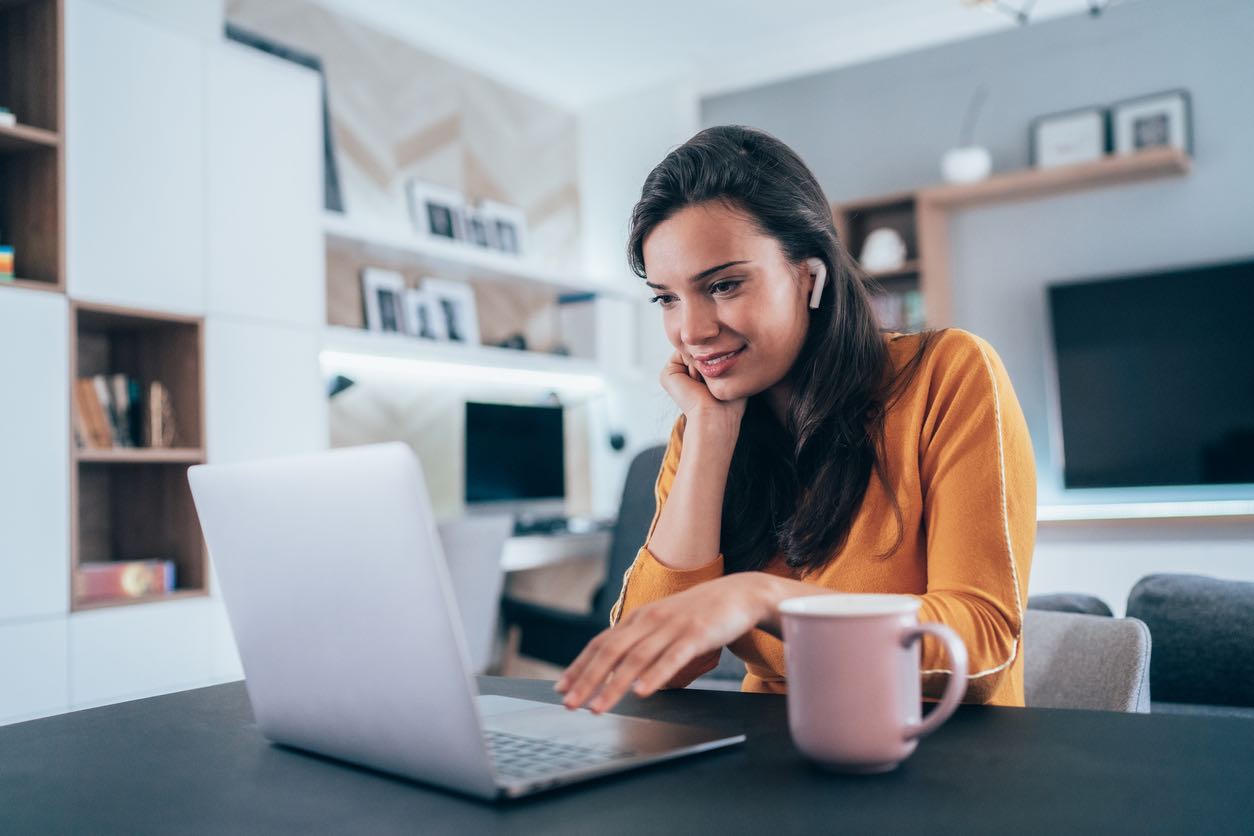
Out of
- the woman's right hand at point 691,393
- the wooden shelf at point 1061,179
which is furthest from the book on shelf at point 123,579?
the wooden shelf at point 1061,179

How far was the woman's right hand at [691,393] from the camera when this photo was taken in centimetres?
126

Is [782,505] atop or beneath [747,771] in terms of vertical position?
A: atop

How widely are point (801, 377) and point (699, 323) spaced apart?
0.16m

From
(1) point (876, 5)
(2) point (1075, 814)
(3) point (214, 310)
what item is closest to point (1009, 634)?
(2) point (1075, 814)

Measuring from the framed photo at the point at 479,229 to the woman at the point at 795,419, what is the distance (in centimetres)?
330

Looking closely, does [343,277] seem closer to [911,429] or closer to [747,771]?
[911,429]

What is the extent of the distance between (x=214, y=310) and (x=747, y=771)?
2.73 m

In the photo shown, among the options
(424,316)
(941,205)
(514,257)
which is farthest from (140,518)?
(941,205)

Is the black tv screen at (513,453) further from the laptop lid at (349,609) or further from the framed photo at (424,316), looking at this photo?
the laptop lid at (349,609)

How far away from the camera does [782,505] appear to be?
122cm

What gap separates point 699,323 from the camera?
119 centimetres

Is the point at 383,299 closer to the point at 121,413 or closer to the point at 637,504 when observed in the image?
the point at 121,413

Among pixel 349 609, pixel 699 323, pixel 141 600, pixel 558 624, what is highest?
pixel 699 323

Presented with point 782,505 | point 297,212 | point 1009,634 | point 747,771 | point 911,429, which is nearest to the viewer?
point 747,771
